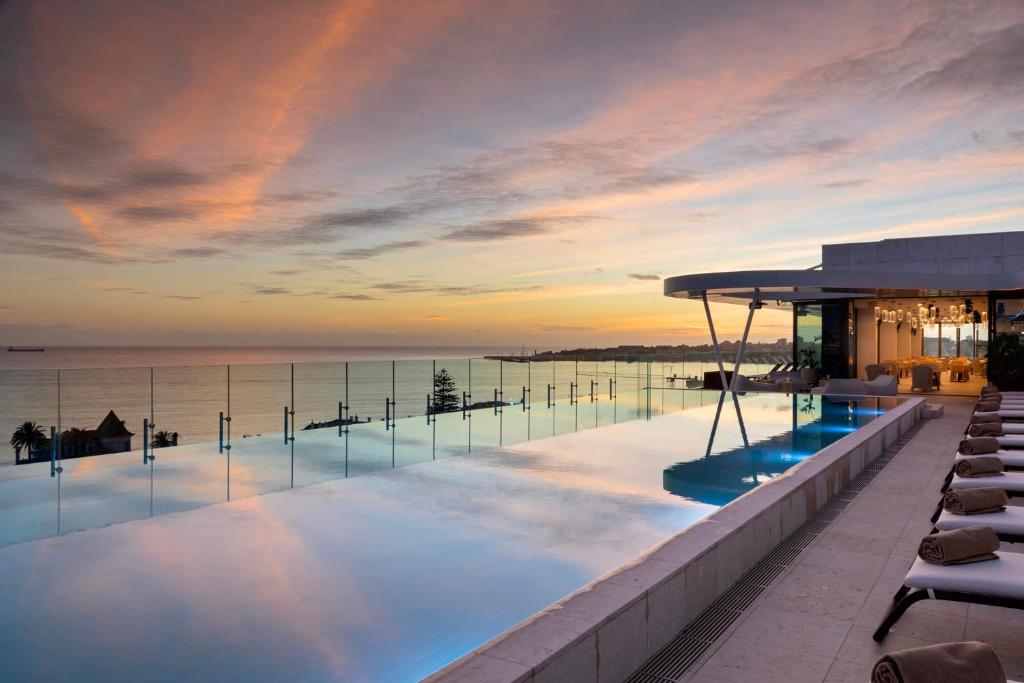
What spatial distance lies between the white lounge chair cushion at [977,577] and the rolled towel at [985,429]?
15.7 feet

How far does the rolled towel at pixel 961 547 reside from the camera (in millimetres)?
3301

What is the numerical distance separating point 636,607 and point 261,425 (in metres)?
10.3

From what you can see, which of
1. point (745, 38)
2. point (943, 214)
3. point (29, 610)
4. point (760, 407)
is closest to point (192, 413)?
point (29, 610)

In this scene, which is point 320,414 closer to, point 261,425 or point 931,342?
point 261,425

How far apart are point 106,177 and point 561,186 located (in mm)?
10535

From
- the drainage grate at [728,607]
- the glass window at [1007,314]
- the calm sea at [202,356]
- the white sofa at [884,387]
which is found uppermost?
the glass window at [1007,314]

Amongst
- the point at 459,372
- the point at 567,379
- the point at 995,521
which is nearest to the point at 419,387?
the point at 459,372

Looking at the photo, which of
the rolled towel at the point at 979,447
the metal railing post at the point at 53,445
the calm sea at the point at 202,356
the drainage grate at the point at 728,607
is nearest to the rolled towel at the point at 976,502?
the drainage grate at the point at 728,607

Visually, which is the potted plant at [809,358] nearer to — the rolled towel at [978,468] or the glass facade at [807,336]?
the glass facade at [807,336]

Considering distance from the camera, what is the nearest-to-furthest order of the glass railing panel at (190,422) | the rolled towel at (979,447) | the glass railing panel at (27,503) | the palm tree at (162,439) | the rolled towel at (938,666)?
the rolled towel at (938,666)
the rolled towel at (979,447)
the glass railing panel at (27,503)
the glass railing panel at (190,422)
the palm tree at (162,439)

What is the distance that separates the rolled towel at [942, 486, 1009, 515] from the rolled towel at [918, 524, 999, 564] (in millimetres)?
899

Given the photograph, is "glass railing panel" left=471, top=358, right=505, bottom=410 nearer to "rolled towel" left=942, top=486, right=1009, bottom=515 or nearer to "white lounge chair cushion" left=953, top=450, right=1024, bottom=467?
"white lounge chair cushion" left=953, top=450, right=1024, bottom=467

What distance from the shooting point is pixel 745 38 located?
11.2 meters

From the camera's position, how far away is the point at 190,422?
37.3 ft
